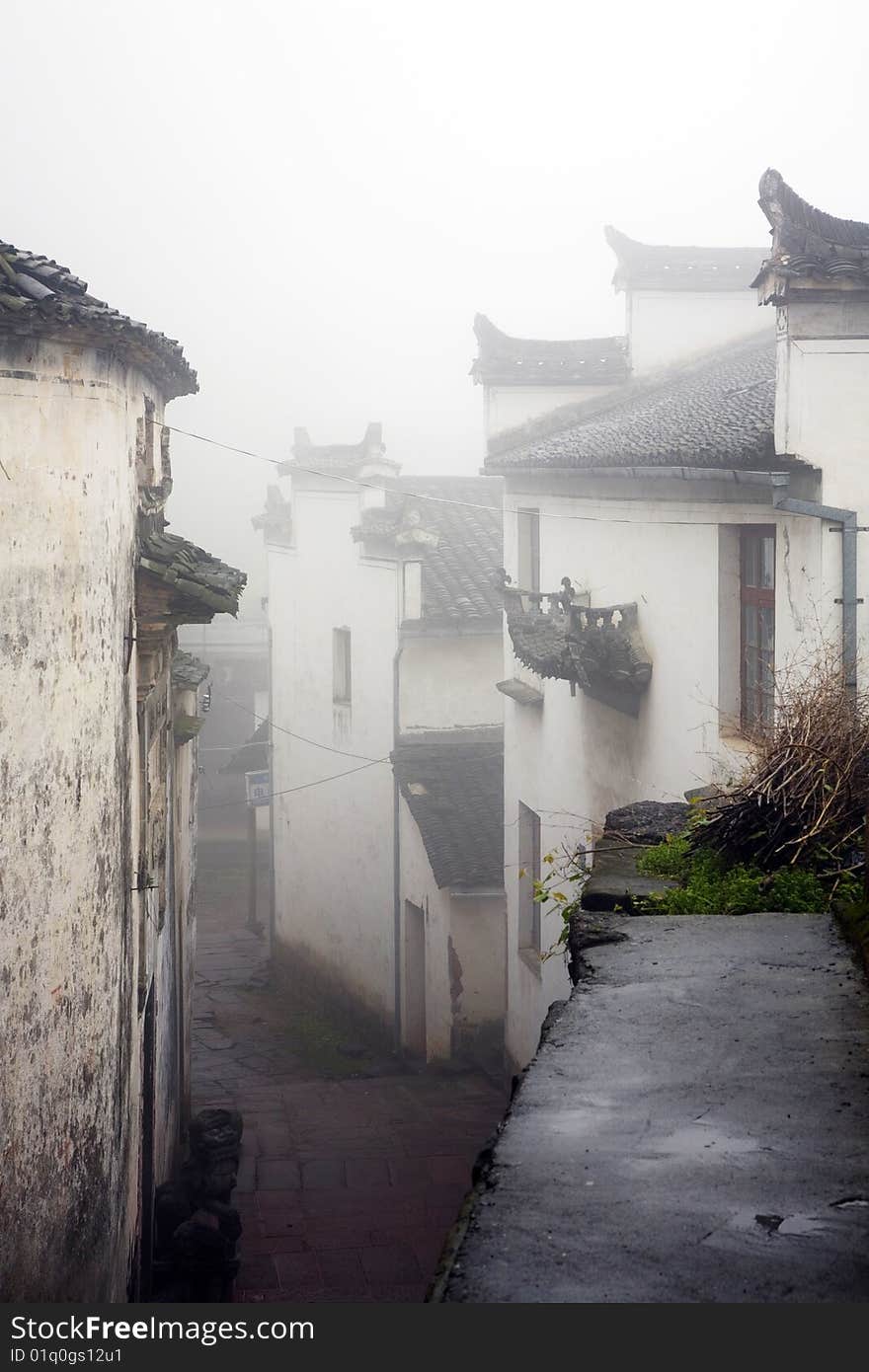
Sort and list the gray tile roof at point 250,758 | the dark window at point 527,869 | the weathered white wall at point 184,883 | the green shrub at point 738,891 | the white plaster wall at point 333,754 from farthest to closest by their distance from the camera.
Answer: the gray tile roof at point 250,758 → the white plaster wall at point 333,754 → the dark window at point 527,869 → the weathered white wall at point 184,883 → the green shrub at point 738,891

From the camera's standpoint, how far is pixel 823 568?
900 centimetres

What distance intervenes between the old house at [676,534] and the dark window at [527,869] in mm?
25

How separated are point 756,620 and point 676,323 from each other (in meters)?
8.90

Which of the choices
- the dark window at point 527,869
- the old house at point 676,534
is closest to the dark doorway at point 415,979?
the old house at point 676,534

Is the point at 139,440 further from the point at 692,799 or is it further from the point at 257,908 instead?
the point at 257,908

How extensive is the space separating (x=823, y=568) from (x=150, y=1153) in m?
6.07

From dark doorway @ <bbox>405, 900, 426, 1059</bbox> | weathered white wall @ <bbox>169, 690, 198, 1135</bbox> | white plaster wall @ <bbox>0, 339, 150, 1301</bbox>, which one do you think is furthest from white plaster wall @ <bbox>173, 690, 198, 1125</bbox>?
white plaster wall @ <bbox>0, 339, 150, 1301</bbox>

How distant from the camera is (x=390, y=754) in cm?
1866

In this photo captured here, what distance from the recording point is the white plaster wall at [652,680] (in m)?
9.90

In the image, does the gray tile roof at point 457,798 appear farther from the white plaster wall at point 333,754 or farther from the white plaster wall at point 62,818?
the white plaster wall at point 62,818

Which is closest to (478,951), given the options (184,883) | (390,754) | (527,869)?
(527,869)

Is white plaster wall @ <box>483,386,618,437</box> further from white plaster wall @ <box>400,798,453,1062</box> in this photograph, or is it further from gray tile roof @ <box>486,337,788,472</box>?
white plaster wall @ <box>400,798,453,1062</box>

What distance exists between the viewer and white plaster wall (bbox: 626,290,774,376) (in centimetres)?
1806

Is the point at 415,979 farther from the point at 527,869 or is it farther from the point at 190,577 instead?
the point at 190,577
